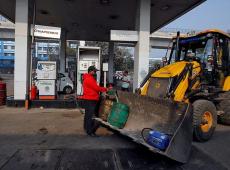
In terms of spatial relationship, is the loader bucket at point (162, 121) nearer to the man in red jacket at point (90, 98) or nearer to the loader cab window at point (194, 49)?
the man in red jacket at point (90, 98)

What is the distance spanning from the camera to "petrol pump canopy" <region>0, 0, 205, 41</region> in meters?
15.9

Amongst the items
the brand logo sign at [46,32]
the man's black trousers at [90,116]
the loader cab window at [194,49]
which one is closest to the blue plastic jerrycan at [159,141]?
the man's black trousers at [90,116]

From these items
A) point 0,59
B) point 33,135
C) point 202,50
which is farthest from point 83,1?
point 0,59

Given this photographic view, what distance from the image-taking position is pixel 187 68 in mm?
8750

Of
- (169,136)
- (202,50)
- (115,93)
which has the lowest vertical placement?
(169,136)

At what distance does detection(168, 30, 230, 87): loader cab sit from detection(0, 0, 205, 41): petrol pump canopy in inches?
202

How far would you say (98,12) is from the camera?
18.4 meters

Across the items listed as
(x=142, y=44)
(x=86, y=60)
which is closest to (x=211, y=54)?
(x=142, y=44)

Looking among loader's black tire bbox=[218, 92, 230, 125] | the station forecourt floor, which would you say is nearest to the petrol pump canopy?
loader's black tire bbox=[218, 92, 230, 125]

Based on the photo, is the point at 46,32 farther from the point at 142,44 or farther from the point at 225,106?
the point at 225,106

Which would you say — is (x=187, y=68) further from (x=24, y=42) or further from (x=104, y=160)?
(x=24, y=42)

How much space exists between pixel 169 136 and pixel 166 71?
3.10 m

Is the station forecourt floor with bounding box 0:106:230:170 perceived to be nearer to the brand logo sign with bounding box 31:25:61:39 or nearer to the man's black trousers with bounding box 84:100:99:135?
the man's black trousers with bounding box 84:100:99:135

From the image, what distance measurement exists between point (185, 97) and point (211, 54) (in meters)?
1.83
